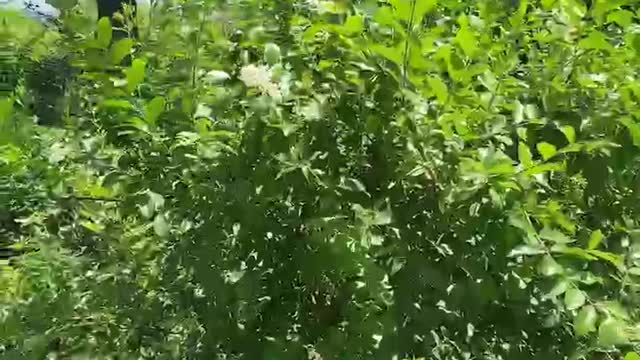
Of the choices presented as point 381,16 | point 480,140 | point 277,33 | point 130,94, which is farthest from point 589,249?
point 130,94

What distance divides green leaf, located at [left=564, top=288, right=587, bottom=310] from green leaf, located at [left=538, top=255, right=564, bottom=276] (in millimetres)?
35

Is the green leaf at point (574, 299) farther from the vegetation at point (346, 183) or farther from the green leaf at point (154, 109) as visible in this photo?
the green leaf at point (154, 109)

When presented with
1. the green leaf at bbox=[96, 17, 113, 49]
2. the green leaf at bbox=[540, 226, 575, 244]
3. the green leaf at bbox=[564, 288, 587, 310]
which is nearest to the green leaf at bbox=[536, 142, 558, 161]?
the green leaf at bbox=[540, 226, 575, 244]

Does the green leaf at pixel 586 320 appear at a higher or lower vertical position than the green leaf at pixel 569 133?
lower

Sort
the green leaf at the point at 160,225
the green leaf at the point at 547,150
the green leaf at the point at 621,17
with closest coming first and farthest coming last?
the green leaf at the point at 547,150 → the green leaf at the point at 160,225 → the green leaf at the point at 621,17

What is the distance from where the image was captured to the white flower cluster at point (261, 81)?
5.43 feet

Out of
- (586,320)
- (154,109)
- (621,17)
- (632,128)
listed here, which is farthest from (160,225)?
(621,17)

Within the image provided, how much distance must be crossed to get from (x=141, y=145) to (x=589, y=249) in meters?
0.77

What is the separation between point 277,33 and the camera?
177 centimetres

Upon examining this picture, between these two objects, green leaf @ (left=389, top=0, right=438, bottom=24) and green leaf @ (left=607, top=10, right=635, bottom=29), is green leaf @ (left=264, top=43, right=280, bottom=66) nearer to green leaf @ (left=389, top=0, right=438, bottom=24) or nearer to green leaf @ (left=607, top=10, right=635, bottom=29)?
green leaf @ (left=389, top=0, right=438, bottom=24)

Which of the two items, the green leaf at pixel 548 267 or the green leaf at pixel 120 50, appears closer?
the green leaf at pixel 548 267

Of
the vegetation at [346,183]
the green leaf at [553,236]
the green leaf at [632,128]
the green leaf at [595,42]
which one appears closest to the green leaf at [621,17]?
the vegetation at [346,183]

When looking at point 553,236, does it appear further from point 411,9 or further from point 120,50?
point 120,50

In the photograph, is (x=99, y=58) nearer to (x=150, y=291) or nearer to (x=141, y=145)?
(x=141, y=145)
